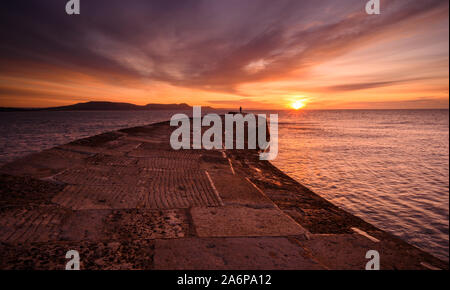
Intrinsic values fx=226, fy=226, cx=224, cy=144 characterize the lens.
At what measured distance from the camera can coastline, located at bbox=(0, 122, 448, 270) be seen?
7.39ft

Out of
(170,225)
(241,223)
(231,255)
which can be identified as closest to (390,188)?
(241,223)

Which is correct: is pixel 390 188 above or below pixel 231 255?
below

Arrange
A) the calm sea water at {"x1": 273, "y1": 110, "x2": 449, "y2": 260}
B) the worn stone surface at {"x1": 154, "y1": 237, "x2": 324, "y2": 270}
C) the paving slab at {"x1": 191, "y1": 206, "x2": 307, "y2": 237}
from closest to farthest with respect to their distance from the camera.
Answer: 1. the worn stone surface at {"x1": 154, "y1": 237, "x2": 324, "y2": 270}
2. the paving slab at {"x1": 191, "y1": 206, "x2": 307, "y2": 237}
3. the calm sea water at {"x1": 273, "y1": 110, "x2": 449, "y2": 260}

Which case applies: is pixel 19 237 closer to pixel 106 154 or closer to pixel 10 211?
pixel 10 211

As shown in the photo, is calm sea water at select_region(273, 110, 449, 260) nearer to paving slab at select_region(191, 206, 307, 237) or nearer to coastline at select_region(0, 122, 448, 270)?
coastline at select_region(0, 122, 448, 270)

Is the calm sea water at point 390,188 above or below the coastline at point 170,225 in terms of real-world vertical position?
below

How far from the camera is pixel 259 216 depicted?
3359 millimetres

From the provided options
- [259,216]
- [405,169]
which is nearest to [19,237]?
[259,216]

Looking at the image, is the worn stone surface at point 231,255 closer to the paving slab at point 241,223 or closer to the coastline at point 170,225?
the coastline at point 170,225

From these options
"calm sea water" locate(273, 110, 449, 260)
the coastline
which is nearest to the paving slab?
the coastline

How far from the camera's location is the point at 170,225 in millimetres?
2938

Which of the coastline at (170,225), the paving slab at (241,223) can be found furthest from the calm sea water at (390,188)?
the paving slab at (241,223)

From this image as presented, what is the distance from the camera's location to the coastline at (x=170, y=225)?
2.25 metres

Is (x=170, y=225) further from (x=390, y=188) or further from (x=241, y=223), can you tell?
(x=390, y=188)
